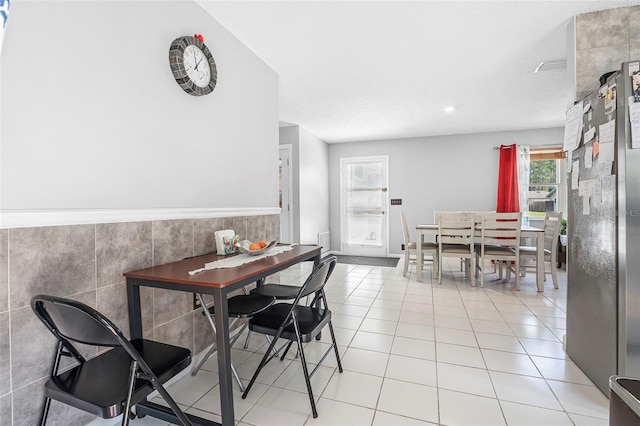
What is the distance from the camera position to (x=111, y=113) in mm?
1462

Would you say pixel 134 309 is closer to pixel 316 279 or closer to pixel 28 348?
pixel 28 348

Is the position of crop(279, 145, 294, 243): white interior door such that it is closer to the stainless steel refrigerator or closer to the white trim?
the white trim

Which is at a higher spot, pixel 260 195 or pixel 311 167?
pixel 311 167

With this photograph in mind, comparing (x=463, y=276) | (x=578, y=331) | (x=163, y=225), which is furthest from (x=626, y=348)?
(x=463, y=276)

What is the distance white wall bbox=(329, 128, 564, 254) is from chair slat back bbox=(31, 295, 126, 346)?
5529 millimetres

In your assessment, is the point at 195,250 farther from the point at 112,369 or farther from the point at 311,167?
the point at 311,167

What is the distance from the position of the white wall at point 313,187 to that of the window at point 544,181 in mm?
3789

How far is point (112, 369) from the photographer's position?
46.5 inches

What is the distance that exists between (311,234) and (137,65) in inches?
162

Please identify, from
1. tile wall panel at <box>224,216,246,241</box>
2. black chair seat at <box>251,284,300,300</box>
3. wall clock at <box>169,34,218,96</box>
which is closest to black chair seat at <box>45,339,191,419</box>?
black chair seat at <box>251,284,300,300</box>

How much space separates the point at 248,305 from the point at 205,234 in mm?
581

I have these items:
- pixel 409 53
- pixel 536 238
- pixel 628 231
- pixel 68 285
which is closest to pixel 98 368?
pixel 68 285

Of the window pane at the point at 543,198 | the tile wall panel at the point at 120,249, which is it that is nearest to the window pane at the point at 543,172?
the window pane at the point at 543,198

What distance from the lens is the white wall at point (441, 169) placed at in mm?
5457
